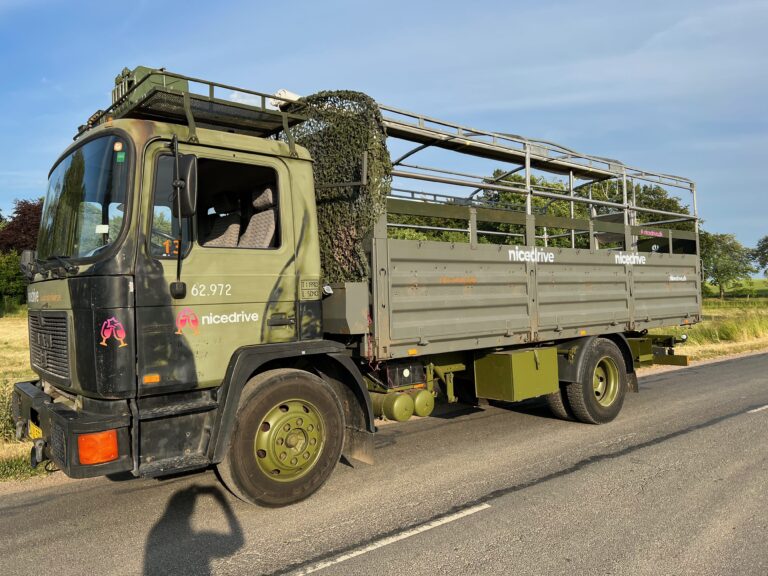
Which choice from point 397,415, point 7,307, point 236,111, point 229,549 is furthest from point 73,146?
point 7,307

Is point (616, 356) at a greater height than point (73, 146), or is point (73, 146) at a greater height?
point (73, 146)

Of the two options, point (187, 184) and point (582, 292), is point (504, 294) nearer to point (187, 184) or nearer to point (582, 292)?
point (582, 292)

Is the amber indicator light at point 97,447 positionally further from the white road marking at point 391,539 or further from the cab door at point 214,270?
the white road marking at point 391,539

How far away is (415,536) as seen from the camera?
3607 mm

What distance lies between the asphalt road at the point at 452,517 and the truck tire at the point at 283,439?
0.19m

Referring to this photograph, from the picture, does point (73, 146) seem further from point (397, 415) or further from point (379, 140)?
point (397, 415)

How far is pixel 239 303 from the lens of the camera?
3996 millimetres

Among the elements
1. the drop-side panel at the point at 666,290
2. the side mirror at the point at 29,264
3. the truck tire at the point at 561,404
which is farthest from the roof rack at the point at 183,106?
the drop-side panel at the point at 666,290

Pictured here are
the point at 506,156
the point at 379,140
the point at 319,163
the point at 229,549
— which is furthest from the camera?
the point at 506,156

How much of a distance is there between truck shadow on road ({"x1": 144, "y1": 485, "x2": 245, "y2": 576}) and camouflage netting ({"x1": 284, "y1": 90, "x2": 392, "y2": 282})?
7.07 feet

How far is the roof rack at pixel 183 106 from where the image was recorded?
13.1 ft

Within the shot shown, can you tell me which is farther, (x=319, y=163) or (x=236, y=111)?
(x=319, y=163)

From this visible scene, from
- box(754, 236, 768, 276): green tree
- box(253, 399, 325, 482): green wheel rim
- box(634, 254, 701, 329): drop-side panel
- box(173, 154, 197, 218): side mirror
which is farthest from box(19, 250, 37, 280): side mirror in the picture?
box(754, 236, 768, 276): green tree

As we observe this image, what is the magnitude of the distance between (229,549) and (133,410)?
1.06 meters
